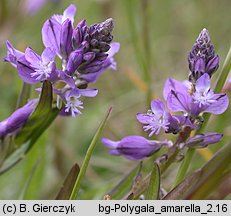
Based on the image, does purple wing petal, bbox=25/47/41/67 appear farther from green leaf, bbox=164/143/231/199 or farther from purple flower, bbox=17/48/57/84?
green leaf, bbox=164/143/231/199

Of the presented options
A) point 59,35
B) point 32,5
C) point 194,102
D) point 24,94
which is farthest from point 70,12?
point 32,5

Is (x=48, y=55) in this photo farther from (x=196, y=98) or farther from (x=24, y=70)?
(x=196, y=98)

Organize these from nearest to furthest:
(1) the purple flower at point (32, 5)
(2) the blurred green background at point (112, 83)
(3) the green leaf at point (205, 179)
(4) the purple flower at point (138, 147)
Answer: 1. (3) the green leaf at point (205, 179)
2. (4) the purple flower at point (138, 147)
3. (2) the blurred green background at point (112, 83)
4. (1) the purple flower at point (32, 5)

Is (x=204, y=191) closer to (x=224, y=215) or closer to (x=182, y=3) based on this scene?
(x=224, y=215)

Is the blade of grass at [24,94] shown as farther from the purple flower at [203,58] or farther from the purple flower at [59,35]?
the purple flower at [203,58]

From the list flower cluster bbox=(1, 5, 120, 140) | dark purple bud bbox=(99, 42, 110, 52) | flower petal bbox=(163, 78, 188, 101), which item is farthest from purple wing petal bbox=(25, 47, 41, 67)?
flower petal bbox=(163, 78, 188, 101)

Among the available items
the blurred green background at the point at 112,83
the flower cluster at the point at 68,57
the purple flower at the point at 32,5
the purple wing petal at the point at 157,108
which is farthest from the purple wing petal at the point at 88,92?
the purple flower at the point at 32,5

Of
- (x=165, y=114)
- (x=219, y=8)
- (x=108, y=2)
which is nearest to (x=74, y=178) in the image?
(x=165, y=114)
